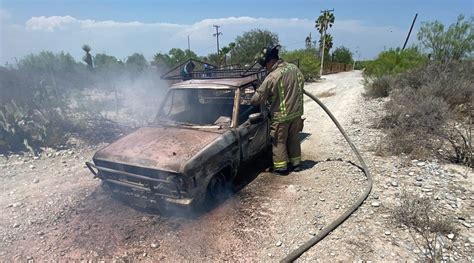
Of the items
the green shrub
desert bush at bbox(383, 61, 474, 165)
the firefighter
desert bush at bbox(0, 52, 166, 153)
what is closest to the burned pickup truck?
the firefighter

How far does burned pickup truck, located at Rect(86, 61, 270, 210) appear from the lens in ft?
11.1

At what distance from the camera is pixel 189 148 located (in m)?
3.60

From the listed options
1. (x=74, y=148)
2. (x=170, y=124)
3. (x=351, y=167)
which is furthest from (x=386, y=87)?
(x=74, y=148)

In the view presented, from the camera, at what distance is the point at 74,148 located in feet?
22.4

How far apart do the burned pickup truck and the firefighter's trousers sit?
263 millimetres

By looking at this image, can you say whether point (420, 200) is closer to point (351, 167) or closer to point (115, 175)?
point (351, 167)

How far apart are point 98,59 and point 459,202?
19.6 metres

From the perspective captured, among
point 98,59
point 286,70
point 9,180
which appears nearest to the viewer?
point 286,70

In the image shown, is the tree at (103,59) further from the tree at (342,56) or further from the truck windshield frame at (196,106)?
the tree at (342,56)

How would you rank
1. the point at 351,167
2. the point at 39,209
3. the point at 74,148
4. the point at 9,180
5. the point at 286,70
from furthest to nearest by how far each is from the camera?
the point at 74,148 < the point at 9,180 < the point at 351,167 < the point at 286,70 < the point at 39,209

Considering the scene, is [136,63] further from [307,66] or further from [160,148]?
[160,148]

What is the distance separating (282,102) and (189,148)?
5.67 ft

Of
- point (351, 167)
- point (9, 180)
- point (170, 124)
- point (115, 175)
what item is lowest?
point (9, 180)

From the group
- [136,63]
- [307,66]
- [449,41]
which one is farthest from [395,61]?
[136,63]
